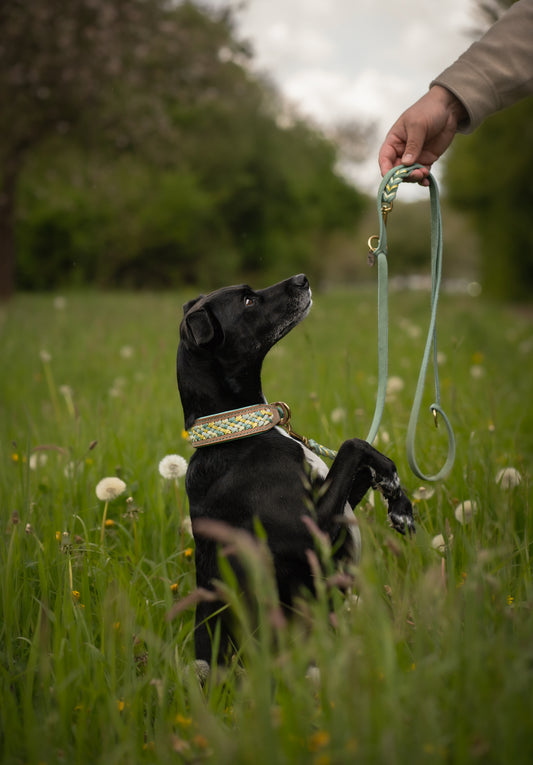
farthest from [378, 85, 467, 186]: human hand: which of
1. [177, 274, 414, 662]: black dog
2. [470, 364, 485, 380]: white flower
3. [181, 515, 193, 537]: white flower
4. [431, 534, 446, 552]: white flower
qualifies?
[470, 364, 485, 380]: white flower

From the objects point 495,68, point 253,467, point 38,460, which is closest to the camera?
point 253,467

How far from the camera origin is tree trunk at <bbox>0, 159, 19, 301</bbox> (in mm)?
16688

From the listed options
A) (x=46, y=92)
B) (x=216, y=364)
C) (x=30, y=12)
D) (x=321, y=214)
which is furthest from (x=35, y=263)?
(x=216, y=364)

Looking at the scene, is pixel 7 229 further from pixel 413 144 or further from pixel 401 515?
pixel 401 515

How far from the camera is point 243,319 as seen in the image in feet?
8.55

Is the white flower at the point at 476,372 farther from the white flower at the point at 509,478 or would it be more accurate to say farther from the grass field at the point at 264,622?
the white flower at the point at 509,478

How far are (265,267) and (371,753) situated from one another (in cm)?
3482

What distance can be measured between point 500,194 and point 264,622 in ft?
82.6

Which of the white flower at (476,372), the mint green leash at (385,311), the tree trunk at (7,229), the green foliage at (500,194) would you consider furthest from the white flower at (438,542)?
the green foliage at (500,194)

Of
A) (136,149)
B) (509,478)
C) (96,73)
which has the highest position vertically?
(96,73)

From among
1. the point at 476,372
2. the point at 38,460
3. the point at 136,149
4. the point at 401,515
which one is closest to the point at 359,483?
the point at 401,515

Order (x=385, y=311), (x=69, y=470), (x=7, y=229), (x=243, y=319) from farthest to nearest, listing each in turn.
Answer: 1. (x=7, y=229)
2. (x=69, y=470)
3. (x=243, y=319)
4. (x=385, y=311)

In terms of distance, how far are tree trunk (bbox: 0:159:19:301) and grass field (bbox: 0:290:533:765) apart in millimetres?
13025

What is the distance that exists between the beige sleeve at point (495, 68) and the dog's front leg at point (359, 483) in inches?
60.9
